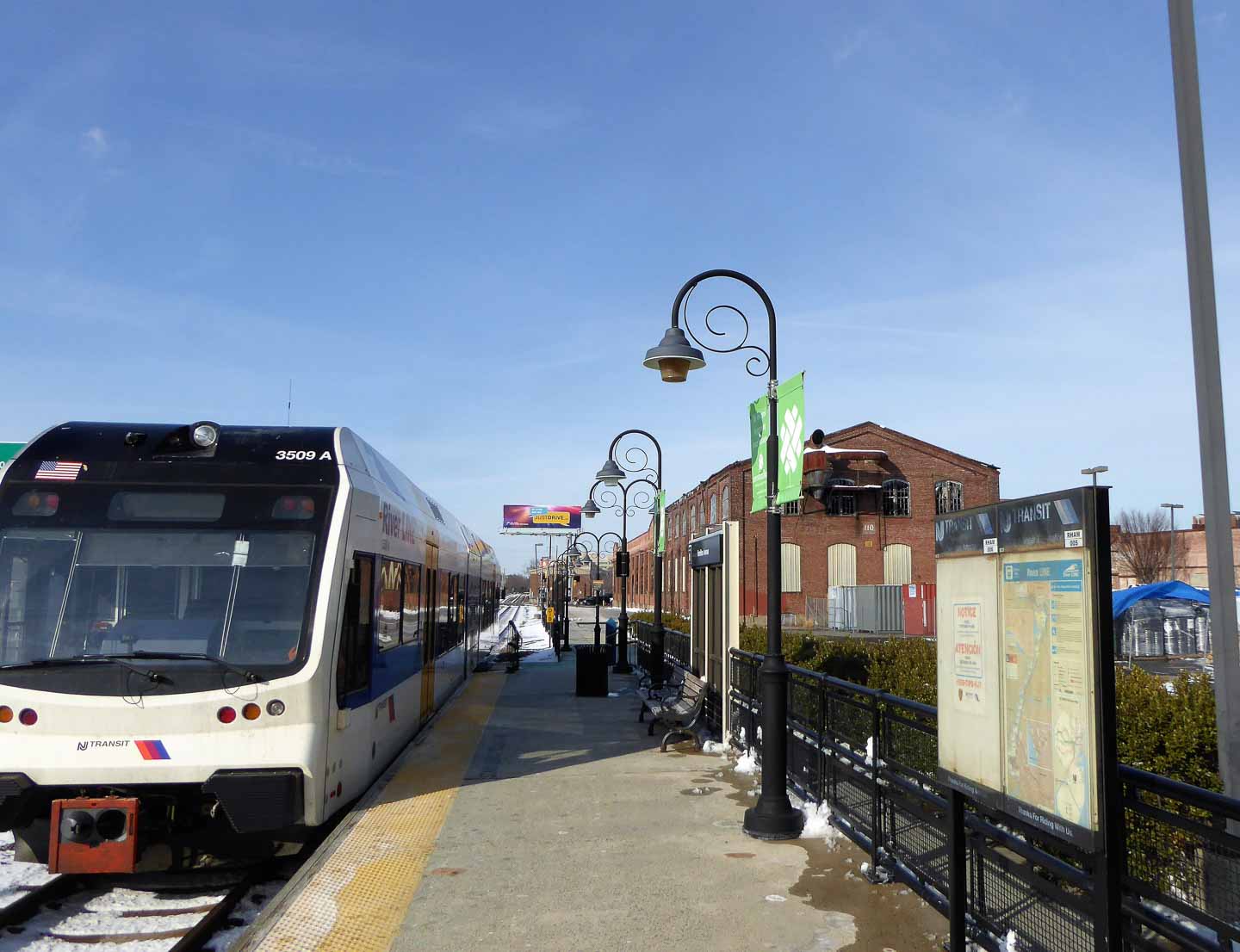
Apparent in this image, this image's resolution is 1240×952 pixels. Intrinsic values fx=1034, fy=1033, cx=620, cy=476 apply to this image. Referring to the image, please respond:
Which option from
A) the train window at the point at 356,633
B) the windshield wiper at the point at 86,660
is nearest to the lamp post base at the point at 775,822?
the train window at the point at 356,633

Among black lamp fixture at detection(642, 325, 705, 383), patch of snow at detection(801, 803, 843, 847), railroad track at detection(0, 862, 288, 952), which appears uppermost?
black lamp fixture at detection(642, 325, 705, 383)

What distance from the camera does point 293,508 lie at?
7.82 m

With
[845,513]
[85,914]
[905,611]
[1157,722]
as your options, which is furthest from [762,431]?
[845,513]

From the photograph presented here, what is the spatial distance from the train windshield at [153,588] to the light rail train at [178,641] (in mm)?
12

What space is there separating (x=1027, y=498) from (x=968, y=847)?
6.70 feet

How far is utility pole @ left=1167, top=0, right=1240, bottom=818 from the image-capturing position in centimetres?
447

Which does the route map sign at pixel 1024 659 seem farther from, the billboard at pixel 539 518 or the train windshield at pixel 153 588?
the billboard at pixel 539 518

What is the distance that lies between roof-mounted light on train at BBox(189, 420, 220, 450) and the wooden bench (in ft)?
20.3

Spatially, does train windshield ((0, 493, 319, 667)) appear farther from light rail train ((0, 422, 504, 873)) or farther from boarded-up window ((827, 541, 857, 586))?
boarded-up window ((827, 541, 857, 586))

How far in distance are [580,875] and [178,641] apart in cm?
322

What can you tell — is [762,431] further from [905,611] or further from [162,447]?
[905,611]

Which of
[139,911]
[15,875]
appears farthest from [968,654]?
[15,875]

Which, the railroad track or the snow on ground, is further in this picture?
the snow on ground

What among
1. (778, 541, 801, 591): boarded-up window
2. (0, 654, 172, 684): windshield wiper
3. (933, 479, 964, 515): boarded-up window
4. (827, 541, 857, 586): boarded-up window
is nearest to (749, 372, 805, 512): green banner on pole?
(0, 654, 172, 684): windshield wiper
